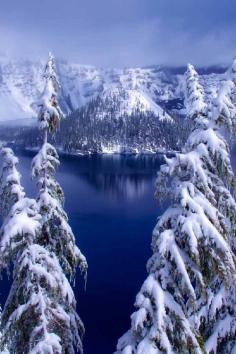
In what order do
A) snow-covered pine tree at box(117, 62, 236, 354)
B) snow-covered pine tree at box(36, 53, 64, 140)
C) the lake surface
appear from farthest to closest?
the lake surface < snow-covered pine tree at box(36, 53, 64, 140) < snow-covered pine tree at box(117, 62, 236, 354)

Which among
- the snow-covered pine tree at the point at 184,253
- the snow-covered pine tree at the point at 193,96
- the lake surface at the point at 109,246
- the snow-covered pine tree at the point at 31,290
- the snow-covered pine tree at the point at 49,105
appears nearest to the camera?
the snow-covered pine tree at the point at 184,253

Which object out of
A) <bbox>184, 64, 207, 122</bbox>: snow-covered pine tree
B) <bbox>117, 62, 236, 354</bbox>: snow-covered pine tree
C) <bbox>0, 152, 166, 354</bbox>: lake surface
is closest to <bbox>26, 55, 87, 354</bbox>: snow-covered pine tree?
<bbox>117, 62, 236, 354</bbox>: snow-covered pine tree

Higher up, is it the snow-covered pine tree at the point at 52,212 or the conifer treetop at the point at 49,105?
the conifer treetop at the point at 49,105

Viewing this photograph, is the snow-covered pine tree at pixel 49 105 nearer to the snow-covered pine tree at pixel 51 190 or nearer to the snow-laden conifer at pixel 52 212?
the snow-covered pine tree at pixel 51 190

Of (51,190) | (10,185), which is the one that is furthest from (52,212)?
(10,185)

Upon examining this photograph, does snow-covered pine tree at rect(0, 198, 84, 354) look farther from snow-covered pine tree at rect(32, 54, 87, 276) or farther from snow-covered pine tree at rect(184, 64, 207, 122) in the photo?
snow-covered pine tree at rect(184, 64, 207, 122)

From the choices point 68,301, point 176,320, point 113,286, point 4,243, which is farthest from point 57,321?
point 113,286

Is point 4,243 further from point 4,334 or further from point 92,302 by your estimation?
point 92,302

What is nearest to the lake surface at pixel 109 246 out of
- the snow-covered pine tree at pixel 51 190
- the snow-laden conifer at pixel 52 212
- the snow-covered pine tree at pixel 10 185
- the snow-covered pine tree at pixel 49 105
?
the snow-laden conifer at pixel 52 212

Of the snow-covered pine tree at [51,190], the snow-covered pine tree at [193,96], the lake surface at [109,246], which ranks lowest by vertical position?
the lake surface at [109,246]
